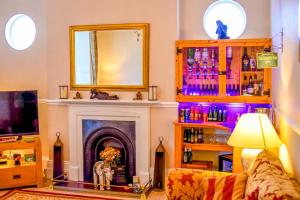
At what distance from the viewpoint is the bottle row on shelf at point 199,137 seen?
487cm

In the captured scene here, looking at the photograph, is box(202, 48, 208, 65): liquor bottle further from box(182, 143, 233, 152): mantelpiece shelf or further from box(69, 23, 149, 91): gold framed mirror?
box(182, 143, 233, 152): mantelpiece shelf

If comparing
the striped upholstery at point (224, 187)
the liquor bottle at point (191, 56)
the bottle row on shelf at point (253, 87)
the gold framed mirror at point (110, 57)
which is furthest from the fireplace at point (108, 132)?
the striped upholstery at point (224, 187)

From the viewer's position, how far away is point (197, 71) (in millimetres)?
4871

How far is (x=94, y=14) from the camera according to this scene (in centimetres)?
518

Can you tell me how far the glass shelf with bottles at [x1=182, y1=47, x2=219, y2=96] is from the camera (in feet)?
15.7

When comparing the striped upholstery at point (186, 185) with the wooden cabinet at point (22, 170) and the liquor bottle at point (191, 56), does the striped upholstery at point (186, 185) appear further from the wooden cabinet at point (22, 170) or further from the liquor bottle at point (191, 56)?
the wooden cabinet at point (22, 170)

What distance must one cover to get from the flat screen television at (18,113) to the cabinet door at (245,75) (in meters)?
2.77

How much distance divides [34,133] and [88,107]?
88 centimetres

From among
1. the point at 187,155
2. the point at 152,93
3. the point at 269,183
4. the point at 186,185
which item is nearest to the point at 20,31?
the point at 152,93

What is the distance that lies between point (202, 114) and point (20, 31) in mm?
3314

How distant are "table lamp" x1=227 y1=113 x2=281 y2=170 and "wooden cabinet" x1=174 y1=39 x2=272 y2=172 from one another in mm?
1306

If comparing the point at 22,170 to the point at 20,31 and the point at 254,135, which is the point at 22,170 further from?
the point at 254,135

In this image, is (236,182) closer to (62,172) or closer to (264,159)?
(264,159)

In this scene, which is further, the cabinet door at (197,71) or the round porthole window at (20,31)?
the round porthole window at (20,31)
